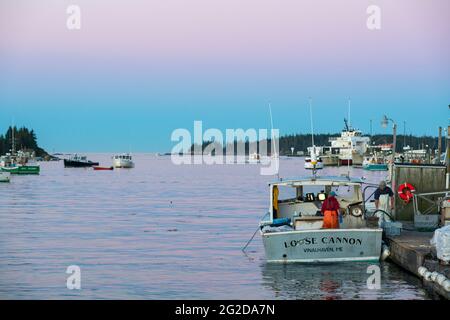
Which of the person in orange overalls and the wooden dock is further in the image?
the person in orange overalls

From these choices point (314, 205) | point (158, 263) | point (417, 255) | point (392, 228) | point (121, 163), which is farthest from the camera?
point (121, 163)

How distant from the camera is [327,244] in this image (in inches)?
1025

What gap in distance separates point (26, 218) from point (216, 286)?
2594 centimetres

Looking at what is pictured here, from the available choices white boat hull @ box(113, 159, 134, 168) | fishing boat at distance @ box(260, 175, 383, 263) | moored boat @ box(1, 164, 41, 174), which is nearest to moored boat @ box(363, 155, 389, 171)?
white boat hull @ box(113, 159, 134, 168)

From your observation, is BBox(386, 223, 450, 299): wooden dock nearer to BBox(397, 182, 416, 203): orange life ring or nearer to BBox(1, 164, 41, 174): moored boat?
BBox(397, 182, 416, 203): orange life ring

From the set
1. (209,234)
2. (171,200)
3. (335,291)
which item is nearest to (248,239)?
(209,234)

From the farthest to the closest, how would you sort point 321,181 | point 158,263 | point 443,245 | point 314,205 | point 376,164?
point 376,164 → point 314,205 → point 158,263 → point 321,181 → point 443,245

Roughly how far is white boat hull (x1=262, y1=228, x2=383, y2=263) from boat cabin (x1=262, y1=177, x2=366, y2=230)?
667 mm

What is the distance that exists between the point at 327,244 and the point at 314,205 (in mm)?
5075

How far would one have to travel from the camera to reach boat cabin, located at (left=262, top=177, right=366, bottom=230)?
2669 cm

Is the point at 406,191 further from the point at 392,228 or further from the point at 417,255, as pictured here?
the point at 417,255

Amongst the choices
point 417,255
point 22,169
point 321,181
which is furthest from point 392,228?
point 22,169

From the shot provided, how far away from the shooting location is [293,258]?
26.3 meters

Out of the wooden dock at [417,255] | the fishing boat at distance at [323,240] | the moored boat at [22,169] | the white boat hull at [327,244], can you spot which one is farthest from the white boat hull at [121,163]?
the white boat hull at [327,244]
